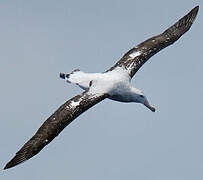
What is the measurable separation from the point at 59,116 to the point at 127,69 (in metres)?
4.26

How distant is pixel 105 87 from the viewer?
24641mm

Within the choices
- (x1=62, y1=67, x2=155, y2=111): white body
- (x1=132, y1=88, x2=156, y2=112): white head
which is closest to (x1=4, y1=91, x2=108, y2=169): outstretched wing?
(x1=62, y1=67, x2=155, y2=111): white body

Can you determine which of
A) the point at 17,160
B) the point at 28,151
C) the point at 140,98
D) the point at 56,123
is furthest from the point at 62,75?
the point at 17,160

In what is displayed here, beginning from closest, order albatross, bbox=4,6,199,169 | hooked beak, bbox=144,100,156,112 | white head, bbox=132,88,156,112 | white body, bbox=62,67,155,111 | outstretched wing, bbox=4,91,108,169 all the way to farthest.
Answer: outstretched wing, bbox=4,91,108,169 < albatross, bbox=4,6,199,169 < white body, bbox=62,67,155,111 < white head, bbox=132,88,156,112 < hooked beak, bbox=144,100,156,112

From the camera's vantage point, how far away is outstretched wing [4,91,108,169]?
2233 cm

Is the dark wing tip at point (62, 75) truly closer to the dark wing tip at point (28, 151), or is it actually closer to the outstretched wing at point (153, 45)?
the outstretched wing at point (153, 45)

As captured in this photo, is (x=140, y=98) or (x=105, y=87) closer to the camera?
(x=105, y=87)

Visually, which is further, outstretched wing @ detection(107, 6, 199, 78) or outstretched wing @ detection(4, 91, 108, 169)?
outstretched wing @ detection(107, 6, 199, 78)

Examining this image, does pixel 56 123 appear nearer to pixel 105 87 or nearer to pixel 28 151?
pixel 28 151

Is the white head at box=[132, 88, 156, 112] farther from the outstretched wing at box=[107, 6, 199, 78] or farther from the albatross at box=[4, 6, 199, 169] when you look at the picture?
the outstretched wing at box=[107, 6, 199, 78]

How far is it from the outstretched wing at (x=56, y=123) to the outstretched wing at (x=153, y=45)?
2.75 m

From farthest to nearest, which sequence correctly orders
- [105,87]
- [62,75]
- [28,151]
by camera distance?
1. [62,75]
2. [105,87]
3. [28,151]

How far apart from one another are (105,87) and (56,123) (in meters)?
2.50

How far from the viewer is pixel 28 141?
74.4 feet
